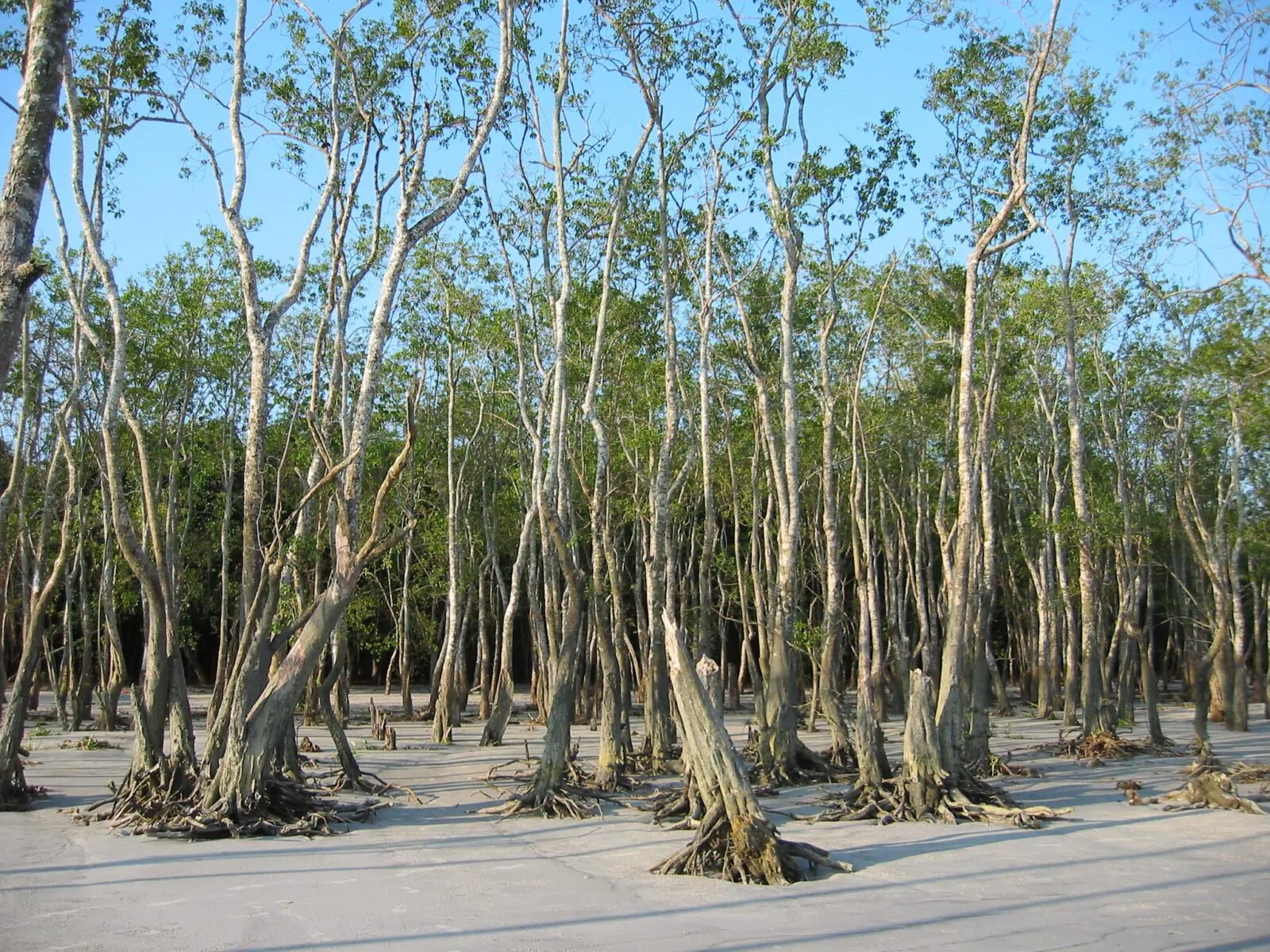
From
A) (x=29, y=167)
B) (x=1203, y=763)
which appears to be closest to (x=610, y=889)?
(x=29, y=167)

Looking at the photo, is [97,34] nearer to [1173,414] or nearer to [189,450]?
[189,450]

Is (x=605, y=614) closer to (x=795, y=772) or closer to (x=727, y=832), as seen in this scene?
(x=795, y=772)

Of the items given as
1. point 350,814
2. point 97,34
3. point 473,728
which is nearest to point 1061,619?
point 473,728

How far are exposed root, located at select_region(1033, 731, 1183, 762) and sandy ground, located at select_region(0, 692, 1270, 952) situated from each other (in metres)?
5.32

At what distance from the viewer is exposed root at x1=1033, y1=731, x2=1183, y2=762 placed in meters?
17.2

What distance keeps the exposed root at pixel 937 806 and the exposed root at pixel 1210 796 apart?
133cm

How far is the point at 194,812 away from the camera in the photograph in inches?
400

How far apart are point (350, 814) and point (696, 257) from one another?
11499 mm

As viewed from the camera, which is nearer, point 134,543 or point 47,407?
point 134,543

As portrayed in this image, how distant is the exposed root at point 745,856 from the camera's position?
829cm

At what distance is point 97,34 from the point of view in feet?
43.0

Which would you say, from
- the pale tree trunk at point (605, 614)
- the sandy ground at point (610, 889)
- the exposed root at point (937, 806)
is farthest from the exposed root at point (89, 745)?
the exposed root at point (937, 806)

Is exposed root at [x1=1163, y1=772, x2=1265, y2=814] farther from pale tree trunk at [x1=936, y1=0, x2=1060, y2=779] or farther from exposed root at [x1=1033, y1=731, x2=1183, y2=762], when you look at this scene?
exposed root at [x1=1033, y1=731, x2=1183, y2=762]

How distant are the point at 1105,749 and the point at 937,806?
7472 mm
